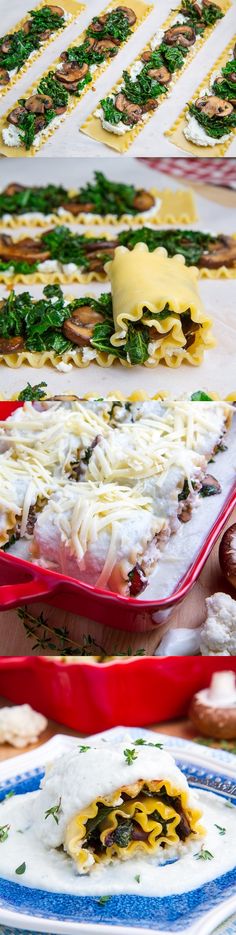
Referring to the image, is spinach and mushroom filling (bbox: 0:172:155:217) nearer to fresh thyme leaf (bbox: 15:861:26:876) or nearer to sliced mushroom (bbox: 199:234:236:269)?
sliced mushroom (bbox: 199:234:236:269)

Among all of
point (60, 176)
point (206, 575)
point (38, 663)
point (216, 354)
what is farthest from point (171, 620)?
point (60, 176)

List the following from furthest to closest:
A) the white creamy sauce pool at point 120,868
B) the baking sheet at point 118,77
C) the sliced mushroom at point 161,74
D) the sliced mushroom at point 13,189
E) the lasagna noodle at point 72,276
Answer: the sliced mushroom at point 161,74 → the baking sheet at point 118,77 → the sliced mushroom at point 13,189 → the lasagna noodle at point 72,276 → the white creamy sauce pool at point 120,868

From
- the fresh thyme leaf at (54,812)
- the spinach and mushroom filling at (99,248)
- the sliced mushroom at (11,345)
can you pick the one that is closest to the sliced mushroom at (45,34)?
the spinach and mushroom filling at (99,248)

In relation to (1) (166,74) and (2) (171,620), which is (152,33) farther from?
(2) (171,620)

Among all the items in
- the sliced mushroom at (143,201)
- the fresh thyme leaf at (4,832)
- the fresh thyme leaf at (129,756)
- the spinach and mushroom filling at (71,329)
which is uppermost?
the sliced mushroom at (143,201)

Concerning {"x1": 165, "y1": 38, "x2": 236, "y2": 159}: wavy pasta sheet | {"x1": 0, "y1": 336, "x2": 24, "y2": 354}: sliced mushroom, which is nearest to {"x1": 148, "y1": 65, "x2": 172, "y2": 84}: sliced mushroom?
{"x1": 165, "y1": 38, "x2": 236, "y2": 159}: wavy pasta sheet

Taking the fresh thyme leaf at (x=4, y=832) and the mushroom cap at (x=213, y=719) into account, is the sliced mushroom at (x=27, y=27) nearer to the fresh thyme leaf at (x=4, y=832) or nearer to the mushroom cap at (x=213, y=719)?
the mushroom cap at (x=213, y=719)

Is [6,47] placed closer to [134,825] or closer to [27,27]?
[27,27]

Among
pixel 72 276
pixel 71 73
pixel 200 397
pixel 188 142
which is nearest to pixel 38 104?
pixel 71 73
